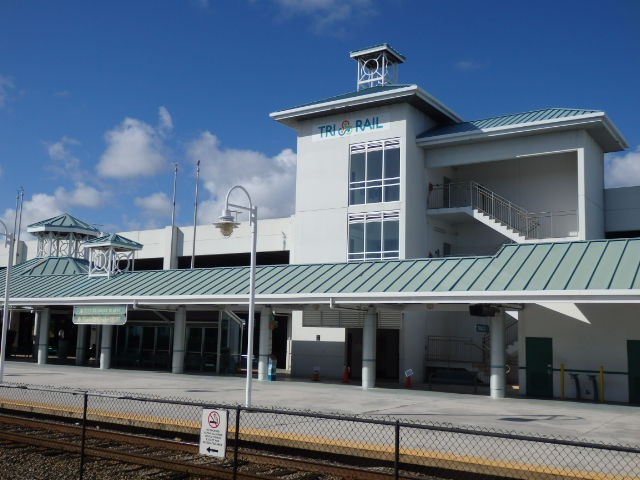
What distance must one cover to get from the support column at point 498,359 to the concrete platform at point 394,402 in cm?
41

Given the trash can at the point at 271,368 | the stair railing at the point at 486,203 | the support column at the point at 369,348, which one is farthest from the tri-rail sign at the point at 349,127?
the trash can at the point at 271,368

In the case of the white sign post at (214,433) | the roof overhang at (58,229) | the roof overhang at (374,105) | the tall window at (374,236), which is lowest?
the white sign post at (214,433)

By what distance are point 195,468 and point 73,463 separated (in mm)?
2571

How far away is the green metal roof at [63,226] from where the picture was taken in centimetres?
4319

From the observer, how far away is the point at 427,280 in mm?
23125

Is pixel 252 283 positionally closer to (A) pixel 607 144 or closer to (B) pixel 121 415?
(B) pixel 121 415

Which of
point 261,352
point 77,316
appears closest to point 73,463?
point 261,352

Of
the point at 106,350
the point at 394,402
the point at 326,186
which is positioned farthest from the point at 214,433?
the point at 326,186

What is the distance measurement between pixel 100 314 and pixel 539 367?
1866cm

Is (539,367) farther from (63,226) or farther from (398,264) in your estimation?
(63,226)

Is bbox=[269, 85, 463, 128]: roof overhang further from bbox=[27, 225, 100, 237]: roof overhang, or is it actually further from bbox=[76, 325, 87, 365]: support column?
bbox=[27, 225, 100, 237]: roof overhang

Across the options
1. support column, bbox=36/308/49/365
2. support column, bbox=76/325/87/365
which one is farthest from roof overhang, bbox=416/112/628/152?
support column, bbox=36/308/49/365

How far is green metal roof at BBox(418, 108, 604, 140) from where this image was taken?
30509mm

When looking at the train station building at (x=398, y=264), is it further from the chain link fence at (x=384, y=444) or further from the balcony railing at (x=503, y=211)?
the chain link fence at (x=384, y=444)
